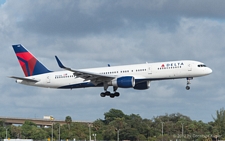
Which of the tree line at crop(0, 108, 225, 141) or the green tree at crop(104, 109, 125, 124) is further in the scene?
the green tree at crop(104, 109, 125, 124)

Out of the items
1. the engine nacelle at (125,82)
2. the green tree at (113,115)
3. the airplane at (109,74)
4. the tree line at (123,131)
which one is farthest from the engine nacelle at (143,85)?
the green tree at (113,115)

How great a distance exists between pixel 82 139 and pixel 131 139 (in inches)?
523

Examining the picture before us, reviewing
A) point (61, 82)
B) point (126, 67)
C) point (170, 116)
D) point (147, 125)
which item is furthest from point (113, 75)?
point (170, 116)

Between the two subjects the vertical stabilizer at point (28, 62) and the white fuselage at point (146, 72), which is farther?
the vertical stabilizer at point (28, 62)

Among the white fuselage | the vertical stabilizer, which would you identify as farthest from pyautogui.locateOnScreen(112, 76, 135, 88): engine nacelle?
the vertical stabilizer

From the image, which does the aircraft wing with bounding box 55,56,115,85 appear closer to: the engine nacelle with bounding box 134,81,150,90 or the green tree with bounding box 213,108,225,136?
the engine nacelle with bounding box 134,81,150,90

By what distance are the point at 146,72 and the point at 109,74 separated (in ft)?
21.0

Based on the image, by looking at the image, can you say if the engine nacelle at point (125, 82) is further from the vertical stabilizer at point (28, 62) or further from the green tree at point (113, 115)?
the green tree at point (113, 115)

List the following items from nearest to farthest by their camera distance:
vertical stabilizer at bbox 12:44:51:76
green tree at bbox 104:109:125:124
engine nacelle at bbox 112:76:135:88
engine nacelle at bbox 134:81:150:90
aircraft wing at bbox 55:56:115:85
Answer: engine nacelle at bbox 112:76:135:88 → aircraft wing at bbox 55:56:115:85 → engine nacelle at bbox 134:81:150:90 → vertical stabilizer at bbox 12:44:51:76 → green tree at bbox 104:109:125:124

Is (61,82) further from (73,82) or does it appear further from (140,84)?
(140,84)

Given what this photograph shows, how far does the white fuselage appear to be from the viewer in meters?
82.7

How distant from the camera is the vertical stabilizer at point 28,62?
95900 mm

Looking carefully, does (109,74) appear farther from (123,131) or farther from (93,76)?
(123,131)

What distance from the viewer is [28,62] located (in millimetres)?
97875
